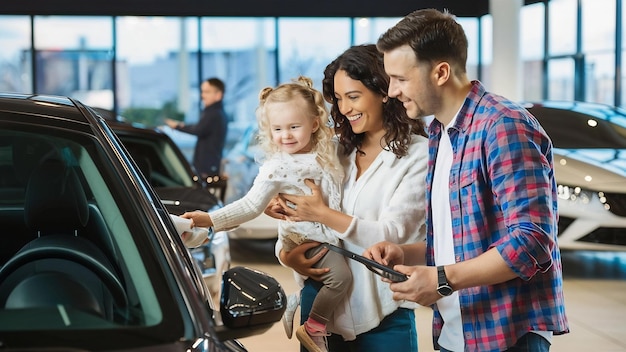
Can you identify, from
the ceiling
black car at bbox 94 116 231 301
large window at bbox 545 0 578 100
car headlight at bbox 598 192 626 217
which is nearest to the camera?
black car at bbox 94 116 231 301

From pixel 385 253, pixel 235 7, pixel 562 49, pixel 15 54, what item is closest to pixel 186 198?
pixel 385 253

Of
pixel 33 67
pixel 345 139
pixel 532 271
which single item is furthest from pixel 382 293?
pixel 33 67

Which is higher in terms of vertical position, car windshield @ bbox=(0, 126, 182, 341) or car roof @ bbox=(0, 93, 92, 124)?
car roof @ bbox=(0, 93, 92, 124)

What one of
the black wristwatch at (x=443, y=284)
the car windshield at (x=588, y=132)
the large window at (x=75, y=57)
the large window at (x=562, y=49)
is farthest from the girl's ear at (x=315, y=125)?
the large window at (x=75, y=57)

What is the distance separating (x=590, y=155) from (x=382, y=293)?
228 inches

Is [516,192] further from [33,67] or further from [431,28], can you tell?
[33,67]

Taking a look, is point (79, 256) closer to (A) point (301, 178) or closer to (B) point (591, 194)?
(A) point (301, 178)

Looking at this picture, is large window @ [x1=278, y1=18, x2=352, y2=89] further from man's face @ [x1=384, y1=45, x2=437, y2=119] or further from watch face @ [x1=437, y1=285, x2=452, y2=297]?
watch face @ [x1=437, y1=285, x2=452, y2=297]

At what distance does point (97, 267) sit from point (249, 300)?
1.64 ft

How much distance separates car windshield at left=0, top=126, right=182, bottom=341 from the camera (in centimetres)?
215

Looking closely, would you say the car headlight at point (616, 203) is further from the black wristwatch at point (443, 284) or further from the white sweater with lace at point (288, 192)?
the black wristwatch at point (443, 284)

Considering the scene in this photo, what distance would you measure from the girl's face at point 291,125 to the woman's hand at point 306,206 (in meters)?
0.13

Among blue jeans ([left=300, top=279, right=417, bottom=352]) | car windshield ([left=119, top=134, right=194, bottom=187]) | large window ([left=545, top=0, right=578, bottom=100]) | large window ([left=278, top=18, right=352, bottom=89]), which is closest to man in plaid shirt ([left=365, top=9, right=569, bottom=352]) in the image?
blue jeans ([left=300, top=279, right=417, bottom=352])

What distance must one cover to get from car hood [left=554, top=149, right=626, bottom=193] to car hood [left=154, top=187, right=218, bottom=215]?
280cm
